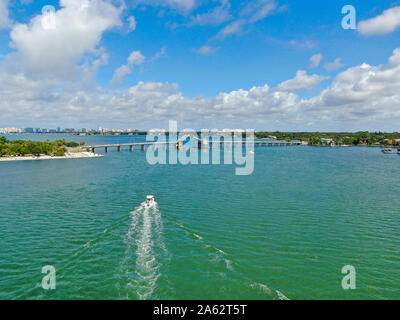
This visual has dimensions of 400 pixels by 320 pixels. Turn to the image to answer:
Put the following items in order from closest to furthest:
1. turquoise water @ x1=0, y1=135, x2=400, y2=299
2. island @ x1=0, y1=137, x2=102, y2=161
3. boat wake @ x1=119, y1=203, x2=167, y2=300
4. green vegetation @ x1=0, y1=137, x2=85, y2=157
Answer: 1. boat wake @ x1=119, y1=203, x2=167, y2=300
2. turquoise water @ x1=0, y1=135, x2=400, y2=299
3. island @ x1=0, y1=137, x2=102, y2=161
4. green vegetation @ x1=0, y1=137, x2=85, y2=157

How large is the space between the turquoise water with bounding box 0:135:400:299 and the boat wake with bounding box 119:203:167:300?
9 centimetres

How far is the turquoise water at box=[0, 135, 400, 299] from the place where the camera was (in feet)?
59.4

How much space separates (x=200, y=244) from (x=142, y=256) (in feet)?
19.3

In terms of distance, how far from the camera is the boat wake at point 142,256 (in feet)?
58.2

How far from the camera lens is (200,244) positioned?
81.4 feet

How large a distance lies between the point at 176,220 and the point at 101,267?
486 inches

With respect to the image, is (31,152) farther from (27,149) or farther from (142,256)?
(142,256)

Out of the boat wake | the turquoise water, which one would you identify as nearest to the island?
the turquoise water

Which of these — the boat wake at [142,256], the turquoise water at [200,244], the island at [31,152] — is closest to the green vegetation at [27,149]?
the island at [31,152]

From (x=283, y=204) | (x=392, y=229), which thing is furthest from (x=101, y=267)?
(x=392, y=229)

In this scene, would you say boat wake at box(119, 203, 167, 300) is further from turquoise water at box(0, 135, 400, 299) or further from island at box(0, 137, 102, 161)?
island at box(0, 137, 102, 161)

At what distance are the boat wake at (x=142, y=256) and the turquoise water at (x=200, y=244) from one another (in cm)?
9

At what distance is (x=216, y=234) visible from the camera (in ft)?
89.1

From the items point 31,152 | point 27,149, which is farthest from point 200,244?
point 27,149
